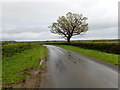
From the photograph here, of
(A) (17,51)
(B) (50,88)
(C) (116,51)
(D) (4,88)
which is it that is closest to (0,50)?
(A) (17,51)

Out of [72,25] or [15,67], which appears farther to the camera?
[72,25]

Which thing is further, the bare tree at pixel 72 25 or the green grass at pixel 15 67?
the bare tree at pixel 72 25

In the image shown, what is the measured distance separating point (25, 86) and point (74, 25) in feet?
150

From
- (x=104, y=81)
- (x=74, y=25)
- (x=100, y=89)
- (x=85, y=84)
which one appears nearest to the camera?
(x=100, y=89)

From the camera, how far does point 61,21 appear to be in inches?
2019

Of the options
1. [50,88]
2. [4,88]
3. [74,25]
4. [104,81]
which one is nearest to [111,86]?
[104,81]

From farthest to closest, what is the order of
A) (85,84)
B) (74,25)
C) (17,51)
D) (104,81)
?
(74,25), (17,51), (104,81), (85,84)

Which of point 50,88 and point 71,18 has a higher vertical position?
point 71,18

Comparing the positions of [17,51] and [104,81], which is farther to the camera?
[17,51]

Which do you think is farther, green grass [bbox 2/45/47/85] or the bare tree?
the bare tree

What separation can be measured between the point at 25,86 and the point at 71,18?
47.2 meters

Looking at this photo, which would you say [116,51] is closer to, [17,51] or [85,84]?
[85,84]

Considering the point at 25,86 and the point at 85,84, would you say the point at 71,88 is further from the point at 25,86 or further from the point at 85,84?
the point at 25,86

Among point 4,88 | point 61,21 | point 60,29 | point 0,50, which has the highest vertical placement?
point 61,21
